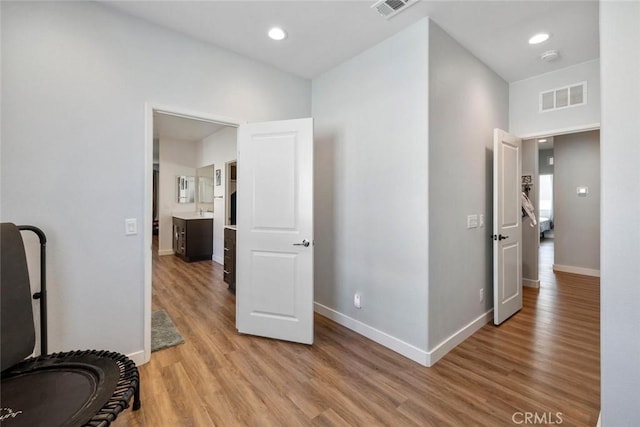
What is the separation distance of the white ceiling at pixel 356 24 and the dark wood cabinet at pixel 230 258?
2352 millimetres

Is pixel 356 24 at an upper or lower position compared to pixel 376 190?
upper

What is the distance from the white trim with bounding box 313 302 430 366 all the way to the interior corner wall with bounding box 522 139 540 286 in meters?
3.05

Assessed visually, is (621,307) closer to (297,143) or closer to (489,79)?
(297,143)

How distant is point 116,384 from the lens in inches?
54.4

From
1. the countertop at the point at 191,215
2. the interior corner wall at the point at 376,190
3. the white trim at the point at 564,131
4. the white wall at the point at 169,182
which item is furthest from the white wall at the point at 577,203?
the white wall at the point at 169,182

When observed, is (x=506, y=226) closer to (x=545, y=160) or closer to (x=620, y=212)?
(x=620, y=212)

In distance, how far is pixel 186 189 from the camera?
6.82 m

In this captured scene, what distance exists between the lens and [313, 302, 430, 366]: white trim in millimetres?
2308

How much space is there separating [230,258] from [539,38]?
420 cm

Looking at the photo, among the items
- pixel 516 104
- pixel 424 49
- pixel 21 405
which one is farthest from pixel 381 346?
pixel 516 104

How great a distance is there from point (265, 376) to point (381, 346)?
1.06 meters

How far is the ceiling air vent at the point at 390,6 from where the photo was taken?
2.06m

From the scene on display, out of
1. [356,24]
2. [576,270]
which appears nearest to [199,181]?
[356,24]

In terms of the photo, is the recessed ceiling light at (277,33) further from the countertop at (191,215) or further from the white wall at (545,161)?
the white wall at (545,161)
